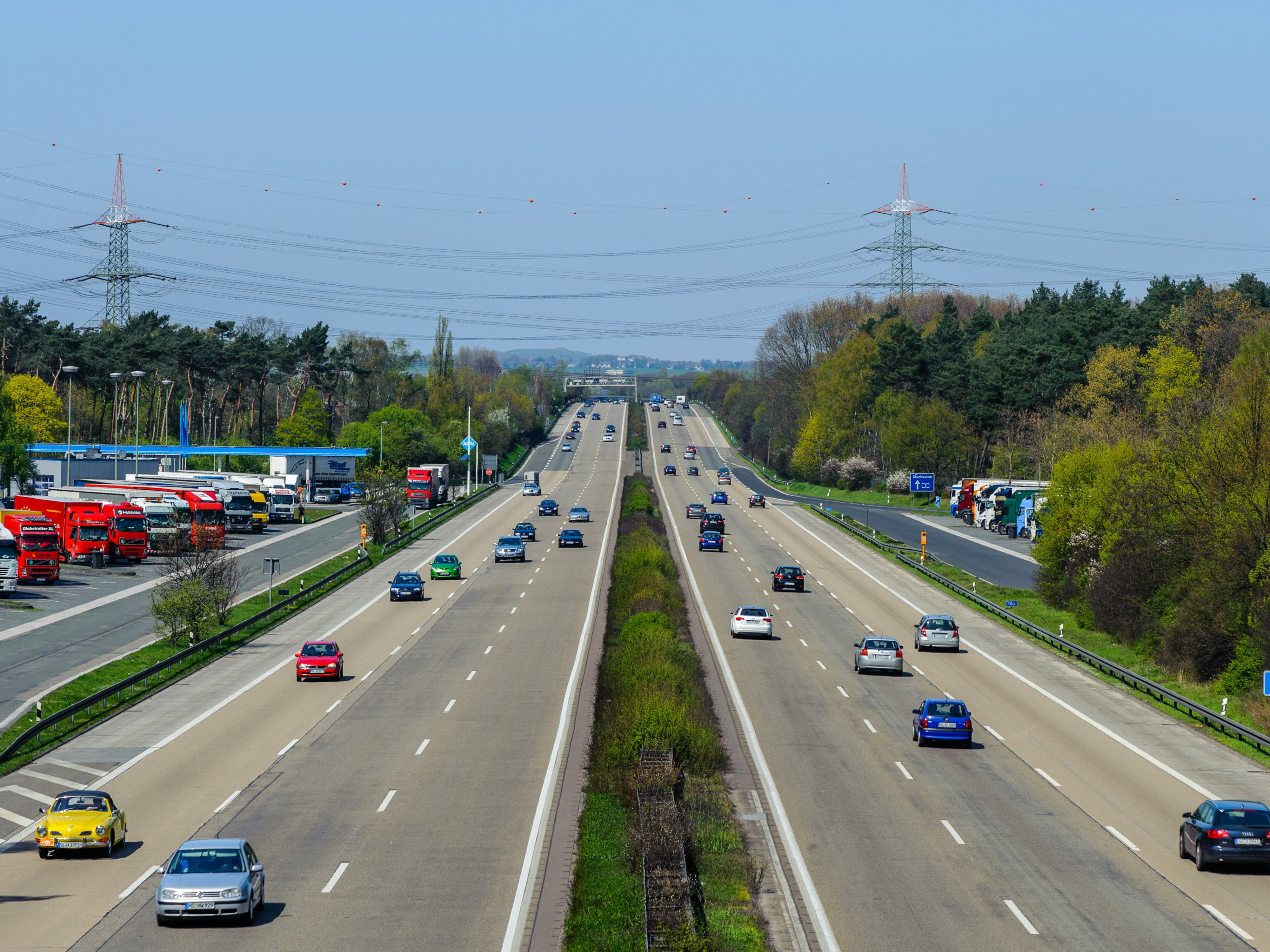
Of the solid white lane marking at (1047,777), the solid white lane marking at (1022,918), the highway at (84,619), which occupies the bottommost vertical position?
the highway at (84,619)

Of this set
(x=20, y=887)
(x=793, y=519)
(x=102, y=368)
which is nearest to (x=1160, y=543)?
(x=20, y=887)

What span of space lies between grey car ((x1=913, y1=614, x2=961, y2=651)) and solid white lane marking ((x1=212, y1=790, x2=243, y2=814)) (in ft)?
101

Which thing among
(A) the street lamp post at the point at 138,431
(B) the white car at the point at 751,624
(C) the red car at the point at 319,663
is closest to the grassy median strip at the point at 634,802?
(B) the white car at the point at 751,624

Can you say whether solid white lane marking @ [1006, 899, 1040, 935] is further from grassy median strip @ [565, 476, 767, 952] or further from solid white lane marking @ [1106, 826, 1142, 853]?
solid white lane marking @ [1106, 826, 1142, 853]

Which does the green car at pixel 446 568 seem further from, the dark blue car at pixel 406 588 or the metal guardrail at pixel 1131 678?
the metal guardrail at pixel 1131 678

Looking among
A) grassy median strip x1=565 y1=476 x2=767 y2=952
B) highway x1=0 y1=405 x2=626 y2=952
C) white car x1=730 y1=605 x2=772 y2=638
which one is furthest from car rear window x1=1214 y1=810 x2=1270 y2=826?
white car x1=730 y1=605 x2=772 y2=638

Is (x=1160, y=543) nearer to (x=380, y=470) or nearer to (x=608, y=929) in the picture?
(x=608, y=929)

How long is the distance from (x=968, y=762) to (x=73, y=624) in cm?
3704

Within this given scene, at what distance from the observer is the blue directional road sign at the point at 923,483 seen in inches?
4759

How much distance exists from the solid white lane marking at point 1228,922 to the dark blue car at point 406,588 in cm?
4678

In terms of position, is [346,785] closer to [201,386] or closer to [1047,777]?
[1047,777]

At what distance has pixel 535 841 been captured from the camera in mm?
25078

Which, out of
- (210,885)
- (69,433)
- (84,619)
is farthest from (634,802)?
(69,433)

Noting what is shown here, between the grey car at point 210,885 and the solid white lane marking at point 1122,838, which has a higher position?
the grey car at point 210,885
